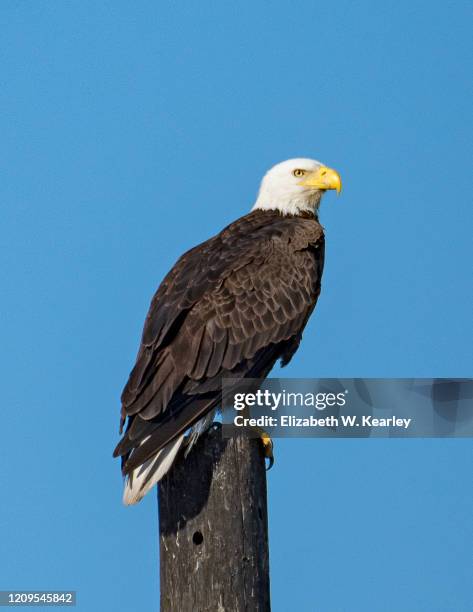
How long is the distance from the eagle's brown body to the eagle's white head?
13.2 inches

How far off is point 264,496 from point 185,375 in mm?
1263

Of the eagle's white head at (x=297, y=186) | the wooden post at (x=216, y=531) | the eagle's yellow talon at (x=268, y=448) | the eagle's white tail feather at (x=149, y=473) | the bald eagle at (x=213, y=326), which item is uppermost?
the eagle's white head at (x=297, y=186)

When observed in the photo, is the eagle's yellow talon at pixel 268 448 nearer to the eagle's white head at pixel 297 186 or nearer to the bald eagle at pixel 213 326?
the bald eagle at pixel 213 326

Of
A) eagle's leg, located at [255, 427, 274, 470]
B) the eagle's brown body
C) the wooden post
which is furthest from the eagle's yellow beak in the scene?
the wooden post

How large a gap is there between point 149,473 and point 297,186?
337 cm

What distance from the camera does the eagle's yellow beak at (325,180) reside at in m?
8.40

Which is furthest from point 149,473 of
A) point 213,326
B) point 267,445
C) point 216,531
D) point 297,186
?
point 297,186

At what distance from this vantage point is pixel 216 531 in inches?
208

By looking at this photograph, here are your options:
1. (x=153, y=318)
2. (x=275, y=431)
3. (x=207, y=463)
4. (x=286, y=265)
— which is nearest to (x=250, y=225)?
(x=286, y=265)

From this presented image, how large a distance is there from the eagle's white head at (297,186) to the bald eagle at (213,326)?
0.13 ft

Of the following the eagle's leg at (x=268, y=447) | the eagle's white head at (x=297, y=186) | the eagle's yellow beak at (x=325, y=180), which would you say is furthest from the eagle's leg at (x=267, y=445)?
the eagle's yellow beak at (x=325, y=180)

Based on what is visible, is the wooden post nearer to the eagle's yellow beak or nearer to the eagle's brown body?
the eagle's brown body

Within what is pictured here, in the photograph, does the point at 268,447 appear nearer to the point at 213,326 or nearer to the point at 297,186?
the point at 213,326

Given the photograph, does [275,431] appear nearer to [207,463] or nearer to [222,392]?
[222,392]
